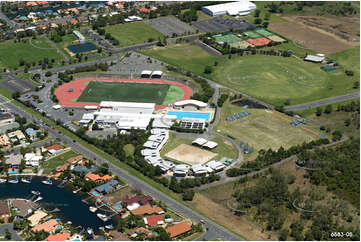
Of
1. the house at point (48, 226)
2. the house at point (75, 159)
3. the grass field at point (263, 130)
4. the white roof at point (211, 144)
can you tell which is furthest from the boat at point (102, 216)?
the grass field at point (263, 130)

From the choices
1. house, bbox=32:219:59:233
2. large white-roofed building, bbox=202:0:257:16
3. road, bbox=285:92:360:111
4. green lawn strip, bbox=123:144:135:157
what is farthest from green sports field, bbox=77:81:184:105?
large white-roofed building, bbox=202:0:257:16

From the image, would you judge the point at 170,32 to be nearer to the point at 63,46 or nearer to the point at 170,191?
the point at 63,46

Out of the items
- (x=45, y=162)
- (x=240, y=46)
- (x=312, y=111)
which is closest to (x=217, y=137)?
(x=312, y=111)

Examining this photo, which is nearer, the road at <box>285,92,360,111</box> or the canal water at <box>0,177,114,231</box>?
the canal water at <box>0,177,114,231</box>

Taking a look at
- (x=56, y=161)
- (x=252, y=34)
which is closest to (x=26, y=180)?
(x=56, y=161)

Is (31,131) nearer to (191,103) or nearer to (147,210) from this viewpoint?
(191,103)

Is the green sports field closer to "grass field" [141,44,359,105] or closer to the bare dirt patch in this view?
"grass field" [141,44,359,105]

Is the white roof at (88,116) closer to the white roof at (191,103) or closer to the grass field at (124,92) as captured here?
the grass field at (124,92)
